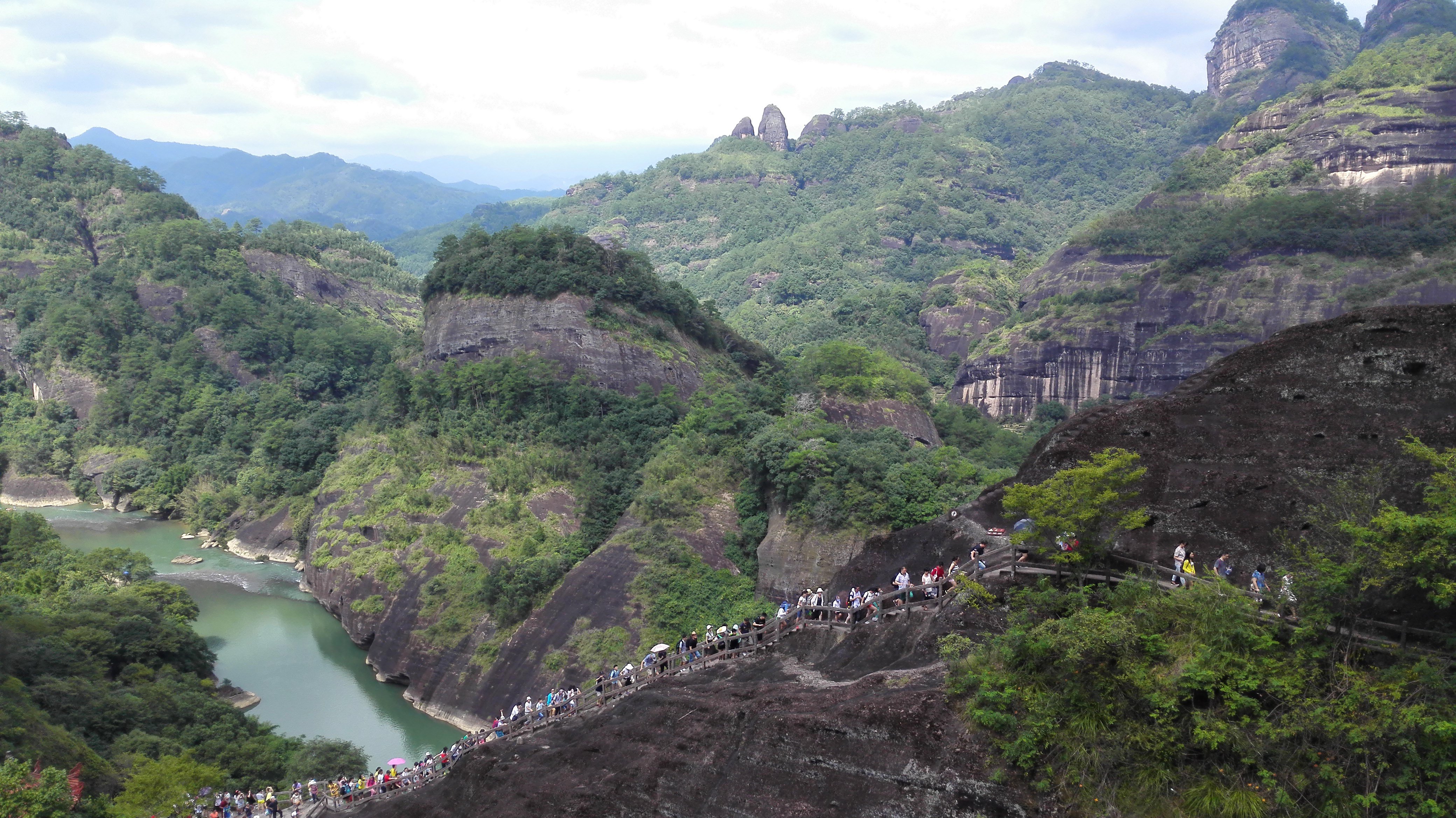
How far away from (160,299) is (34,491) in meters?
18.2

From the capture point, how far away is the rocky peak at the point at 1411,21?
136875 millimetres

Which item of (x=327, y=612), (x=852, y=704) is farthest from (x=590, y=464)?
(x=852, y=704)

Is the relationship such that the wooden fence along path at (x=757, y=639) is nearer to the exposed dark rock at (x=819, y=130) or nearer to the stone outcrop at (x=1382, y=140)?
the stone outcrop at (x=1382, y=140)

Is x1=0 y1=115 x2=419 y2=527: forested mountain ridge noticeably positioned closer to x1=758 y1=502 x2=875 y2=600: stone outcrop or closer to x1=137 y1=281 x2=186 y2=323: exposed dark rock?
x1=137 y1=281 x2=186 y2=323: exposed dark rock

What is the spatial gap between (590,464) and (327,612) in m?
15.8

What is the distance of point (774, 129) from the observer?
192 m

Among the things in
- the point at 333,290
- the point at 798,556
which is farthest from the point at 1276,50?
the point at 798,556

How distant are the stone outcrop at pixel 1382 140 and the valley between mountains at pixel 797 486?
1.00ft

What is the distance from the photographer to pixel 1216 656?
13734mm

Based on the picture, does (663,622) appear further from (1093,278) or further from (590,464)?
(1093,278)

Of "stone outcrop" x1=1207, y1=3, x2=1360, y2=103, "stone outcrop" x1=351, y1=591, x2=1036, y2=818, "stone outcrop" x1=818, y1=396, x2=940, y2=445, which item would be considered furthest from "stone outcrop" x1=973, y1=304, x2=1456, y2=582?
"stone outcrop" x1=1207, y1=3, x2=1360, y2=103

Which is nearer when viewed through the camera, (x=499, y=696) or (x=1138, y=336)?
(x=499, y=696)

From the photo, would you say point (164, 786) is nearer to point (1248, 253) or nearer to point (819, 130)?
point (1248, 253)

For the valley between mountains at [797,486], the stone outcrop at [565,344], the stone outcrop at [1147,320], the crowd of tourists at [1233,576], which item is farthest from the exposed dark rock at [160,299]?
the crowd of tourists at [1233,576]
